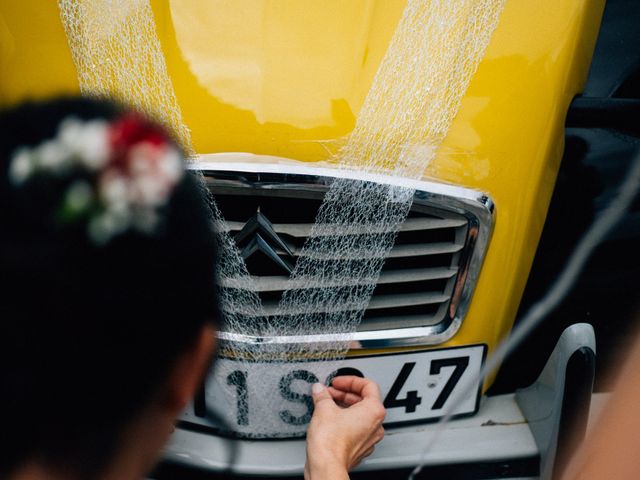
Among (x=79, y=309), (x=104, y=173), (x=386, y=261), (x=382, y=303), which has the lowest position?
(x=382, y=303)

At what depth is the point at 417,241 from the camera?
1.54 meters

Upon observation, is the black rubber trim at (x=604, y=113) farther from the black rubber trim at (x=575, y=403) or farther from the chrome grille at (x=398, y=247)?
the black rubber trim at (x=575, y=403)

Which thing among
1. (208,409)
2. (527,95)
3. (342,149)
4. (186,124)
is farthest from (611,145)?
(208,409)

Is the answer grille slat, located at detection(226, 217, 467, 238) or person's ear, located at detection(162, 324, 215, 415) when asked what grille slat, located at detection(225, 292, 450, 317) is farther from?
person's ear, located at detection(162, 324, 215, 415)

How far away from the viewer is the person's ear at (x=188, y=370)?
2.08 ft

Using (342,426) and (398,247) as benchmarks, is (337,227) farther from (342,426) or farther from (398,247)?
(342,426)

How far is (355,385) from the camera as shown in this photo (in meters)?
1.55

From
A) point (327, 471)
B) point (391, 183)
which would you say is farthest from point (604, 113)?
point (327, 471)

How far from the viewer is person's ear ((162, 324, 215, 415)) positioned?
0.63 metres

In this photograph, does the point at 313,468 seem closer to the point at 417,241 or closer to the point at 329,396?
the point at 329,396

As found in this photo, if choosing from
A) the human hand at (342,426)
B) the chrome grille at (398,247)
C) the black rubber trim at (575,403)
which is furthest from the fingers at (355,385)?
the black rubber trim at (575,403)

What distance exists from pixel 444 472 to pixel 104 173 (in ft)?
4.50

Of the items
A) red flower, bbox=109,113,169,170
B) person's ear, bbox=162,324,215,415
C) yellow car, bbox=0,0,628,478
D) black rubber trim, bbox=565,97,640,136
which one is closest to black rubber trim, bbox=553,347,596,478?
yellow car, bbox=0,0,628,478

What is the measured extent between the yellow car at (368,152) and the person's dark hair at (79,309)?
2.71 feet
